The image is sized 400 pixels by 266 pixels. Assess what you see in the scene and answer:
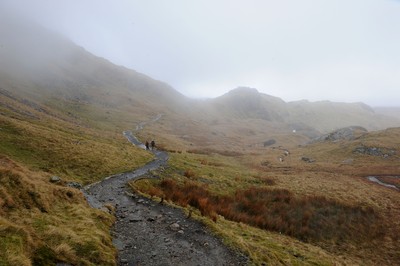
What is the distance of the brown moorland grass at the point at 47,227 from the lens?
35.1 ft

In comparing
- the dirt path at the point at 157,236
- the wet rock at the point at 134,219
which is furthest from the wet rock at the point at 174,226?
the wet rock at the point at 134,219

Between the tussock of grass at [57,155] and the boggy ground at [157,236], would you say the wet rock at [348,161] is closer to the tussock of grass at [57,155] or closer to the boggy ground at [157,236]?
the tussock of grass at [57,155]

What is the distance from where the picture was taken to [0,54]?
567ft

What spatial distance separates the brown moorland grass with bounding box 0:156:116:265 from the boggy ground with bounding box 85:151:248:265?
3.49 feet

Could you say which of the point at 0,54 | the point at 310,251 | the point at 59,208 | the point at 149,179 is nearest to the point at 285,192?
the point at 310,251

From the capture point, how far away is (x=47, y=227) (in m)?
13.9

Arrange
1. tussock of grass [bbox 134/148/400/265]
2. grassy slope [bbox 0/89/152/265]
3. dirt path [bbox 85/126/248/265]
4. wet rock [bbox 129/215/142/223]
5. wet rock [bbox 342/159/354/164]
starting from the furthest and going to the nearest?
wet rock [bbox 342/159/354/164]
tussock of grass [bbox 134/148/400/265]
wet rock [bbox 129/215/142/223]
dirt path [bbox 85/126/248/265]
grassy slope [bbox 0/89/152/265]

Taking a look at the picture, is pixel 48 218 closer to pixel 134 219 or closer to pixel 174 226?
pixel 134 219

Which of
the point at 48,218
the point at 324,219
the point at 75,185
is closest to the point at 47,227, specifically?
the point at 48,218

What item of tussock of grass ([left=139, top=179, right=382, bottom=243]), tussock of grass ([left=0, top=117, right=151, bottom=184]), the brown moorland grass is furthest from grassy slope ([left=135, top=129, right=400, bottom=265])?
the brown moorland grass

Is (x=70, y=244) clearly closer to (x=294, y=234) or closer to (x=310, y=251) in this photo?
(x=310, y=251)

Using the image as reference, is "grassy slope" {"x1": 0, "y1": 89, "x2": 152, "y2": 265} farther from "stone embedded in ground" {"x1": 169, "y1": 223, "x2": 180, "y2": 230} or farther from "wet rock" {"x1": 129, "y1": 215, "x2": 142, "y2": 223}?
"stone embedded in ground" {"x1": 169, "y1": 223, "x2": 180, "y2": 230}

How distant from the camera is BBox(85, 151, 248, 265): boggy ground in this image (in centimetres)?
1472

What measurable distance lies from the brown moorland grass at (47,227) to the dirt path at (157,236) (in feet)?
3.37
